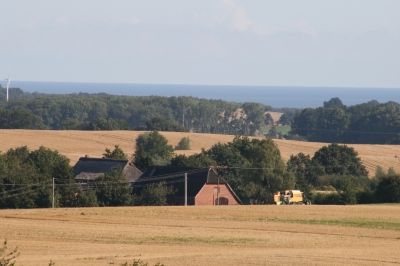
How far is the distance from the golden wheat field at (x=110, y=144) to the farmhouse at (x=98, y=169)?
Result: 633 inches

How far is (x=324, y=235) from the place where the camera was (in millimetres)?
36406

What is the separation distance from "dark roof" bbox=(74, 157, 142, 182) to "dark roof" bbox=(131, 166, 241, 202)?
1.17 m

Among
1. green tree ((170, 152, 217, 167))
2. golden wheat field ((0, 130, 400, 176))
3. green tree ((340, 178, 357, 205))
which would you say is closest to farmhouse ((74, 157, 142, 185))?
green tree ((170, 152, 217, 167))

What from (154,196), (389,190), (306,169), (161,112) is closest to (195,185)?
(154,196)

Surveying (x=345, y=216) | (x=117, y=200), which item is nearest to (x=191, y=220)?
(x=345, y=216)

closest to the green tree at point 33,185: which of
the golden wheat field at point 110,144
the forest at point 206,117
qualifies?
the golden wheat field at point 110,144

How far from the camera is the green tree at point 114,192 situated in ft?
192

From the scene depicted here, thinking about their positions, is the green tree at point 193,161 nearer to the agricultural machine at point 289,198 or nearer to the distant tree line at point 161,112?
the agricultural machine at point 289,198

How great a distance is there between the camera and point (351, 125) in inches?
6437

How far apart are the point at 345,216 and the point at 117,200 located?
63.5 ft

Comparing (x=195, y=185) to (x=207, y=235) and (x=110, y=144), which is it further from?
(x=110, y=144)

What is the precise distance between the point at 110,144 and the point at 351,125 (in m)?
73.1

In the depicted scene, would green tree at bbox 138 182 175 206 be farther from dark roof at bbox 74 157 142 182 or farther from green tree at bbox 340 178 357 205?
green tree at bbox 340 178 357 205

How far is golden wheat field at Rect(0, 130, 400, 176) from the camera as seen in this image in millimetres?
94875
